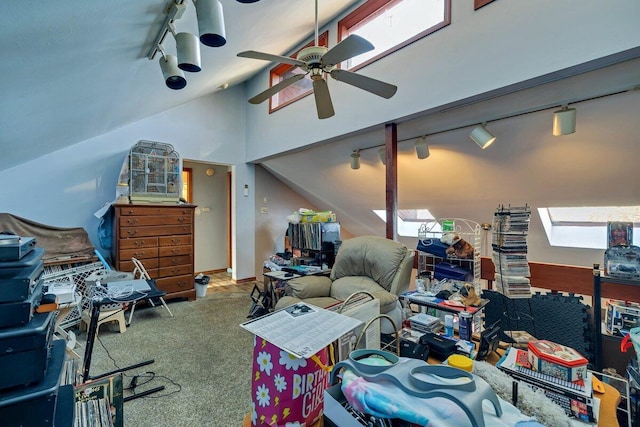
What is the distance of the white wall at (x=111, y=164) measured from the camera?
11.7 feet

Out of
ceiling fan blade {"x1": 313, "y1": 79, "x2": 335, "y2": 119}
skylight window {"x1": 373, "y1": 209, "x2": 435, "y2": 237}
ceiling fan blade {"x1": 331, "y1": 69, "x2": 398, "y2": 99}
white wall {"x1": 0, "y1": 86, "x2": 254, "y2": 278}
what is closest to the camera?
ceiling fan blade {"x1": 331, "y1": 69, "x2": 398, "y2": 99}

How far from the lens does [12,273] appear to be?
0.91 meters

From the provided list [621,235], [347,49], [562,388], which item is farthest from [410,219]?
[562,388]

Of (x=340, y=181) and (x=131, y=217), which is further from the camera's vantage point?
(x=340, y=181)

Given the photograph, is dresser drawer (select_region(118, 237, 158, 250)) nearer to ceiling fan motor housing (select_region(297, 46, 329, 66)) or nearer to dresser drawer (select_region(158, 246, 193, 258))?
dresser drawer (select_region(158, 246, 193, 258))

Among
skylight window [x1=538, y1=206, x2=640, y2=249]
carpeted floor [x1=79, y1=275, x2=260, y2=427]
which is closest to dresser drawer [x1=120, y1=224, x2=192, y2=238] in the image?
carpeted floor [x1=79, y1=275, x2=260, y2=427]


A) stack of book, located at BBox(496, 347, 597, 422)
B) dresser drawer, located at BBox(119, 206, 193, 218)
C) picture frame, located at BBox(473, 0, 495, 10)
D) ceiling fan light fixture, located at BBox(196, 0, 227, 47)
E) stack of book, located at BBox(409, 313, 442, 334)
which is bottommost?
stack of book, located at BBox(409, 313, 442, 334)

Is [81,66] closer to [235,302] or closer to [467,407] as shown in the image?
[467,407]

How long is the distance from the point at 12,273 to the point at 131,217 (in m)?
3.13

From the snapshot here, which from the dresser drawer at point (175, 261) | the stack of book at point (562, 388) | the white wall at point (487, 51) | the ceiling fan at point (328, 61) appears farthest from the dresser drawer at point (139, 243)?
the stack of book at point (562, 388)

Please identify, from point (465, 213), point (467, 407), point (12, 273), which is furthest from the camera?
point (465, 213)

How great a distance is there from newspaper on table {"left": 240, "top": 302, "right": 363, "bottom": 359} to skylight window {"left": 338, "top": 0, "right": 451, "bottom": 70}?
2.76m

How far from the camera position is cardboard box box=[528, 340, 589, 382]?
94cm

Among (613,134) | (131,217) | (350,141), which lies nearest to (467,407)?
(613,134)
